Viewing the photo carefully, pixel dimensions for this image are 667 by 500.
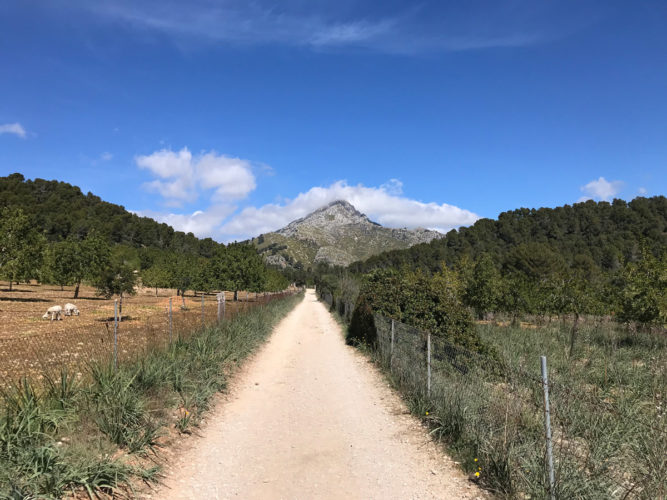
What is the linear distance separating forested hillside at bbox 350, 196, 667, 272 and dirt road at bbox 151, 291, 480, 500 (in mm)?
57741

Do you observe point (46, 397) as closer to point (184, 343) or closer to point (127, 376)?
point (127, 376)

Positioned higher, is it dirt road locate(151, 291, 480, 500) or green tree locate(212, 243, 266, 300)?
green tree locate(212, 243, 266, 300)

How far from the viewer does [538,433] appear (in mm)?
5070

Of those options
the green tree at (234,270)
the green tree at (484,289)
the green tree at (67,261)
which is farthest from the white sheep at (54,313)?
the green tree at (484,289)

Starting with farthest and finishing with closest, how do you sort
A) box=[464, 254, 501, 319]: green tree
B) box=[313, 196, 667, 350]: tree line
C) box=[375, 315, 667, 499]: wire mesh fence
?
box=[464, 254, 501, 319]: green tree
box=[313, 196, 667, 350]: tree line
box=[375, 315, 667, 499]: wire mesh fence

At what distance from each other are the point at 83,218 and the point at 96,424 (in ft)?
438

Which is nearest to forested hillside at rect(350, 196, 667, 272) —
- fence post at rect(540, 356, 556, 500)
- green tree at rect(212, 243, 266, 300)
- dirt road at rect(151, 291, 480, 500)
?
green tree at rect(212, 243, 266, 300)

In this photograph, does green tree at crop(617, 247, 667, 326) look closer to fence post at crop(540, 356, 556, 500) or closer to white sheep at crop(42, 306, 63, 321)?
fence post at crop(540, 356, 556, 500)

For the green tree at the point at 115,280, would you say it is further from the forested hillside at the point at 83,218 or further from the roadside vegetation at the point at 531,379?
the forested hillside at the point at 83,218

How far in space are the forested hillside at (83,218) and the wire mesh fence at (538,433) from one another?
10993 centimetres

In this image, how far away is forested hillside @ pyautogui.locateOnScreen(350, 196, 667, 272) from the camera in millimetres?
64188

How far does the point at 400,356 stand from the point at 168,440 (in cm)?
570

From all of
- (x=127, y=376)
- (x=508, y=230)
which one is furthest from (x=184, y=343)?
(x=508, y=230)

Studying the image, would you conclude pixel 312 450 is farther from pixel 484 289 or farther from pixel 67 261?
pixel 67 261
